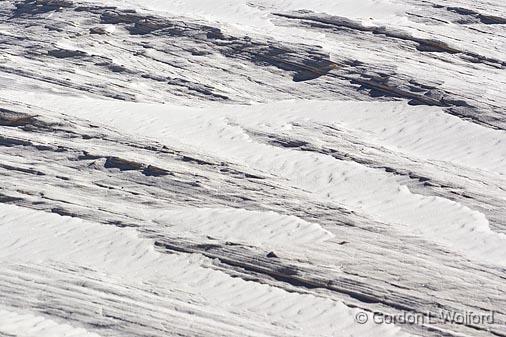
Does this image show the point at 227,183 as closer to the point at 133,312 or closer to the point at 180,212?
the point at 180,212

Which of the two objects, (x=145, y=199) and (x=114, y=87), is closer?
(x=145, y=199)

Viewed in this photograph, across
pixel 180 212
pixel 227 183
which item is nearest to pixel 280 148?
pixel 227 183

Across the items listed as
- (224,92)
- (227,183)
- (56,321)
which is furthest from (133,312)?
(224,92)

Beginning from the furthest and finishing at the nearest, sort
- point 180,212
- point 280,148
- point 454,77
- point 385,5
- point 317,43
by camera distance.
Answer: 1. point 385,5
2. point 317,43
3. point 454,77
4. point 280,148
5. point 180,212

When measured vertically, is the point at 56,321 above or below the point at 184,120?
below

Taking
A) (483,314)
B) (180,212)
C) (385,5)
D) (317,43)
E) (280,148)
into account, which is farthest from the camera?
(385,5)

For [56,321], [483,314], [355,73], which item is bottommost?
[56,321]
